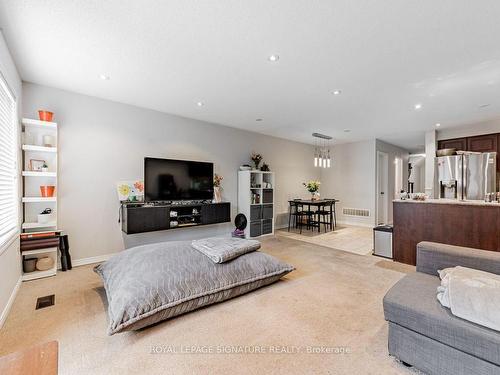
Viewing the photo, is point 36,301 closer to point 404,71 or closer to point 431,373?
point 431,373

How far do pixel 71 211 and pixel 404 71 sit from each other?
4722 mm

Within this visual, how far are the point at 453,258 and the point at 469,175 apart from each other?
3.84 m

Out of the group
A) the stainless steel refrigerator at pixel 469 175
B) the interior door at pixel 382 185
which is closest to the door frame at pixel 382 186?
the interior door at pixel 382 185

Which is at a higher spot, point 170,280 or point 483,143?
point 483,143

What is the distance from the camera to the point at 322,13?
5.91 ft

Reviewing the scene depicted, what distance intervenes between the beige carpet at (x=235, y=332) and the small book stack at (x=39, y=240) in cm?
43

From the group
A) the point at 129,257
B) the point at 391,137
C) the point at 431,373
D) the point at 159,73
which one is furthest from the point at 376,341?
the point at 391,137

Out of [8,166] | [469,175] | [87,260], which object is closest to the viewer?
[8,166]

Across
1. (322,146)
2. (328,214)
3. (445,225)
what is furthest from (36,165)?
(322,146)

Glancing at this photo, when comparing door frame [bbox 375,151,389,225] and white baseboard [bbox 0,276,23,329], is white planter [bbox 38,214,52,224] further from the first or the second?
door frame [bbox 375,151,389,225]

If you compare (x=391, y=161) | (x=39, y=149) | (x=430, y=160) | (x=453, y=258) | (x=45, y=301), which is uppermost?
(x=391, y=161)

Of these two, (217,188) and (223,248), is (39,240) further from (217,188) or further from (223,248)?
(217,188)

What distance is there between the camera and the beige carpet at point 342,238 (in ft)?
14.5

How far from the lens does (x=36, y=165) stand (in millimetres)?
3084
